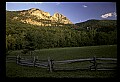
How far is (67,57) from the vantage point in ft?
21.4

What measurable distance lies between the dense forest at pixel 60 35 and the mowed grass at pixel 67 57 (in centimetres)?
17

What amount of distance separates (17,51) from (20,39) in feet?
1.17

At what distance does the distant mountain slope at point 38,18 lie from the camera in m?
6.52

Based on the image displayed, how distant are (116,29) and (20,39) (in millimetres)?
2712

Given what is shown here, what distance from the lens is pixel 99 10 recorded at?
648 cm

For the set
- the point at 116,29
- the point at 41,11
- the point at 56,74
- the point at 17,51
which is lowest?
the point at 56,74

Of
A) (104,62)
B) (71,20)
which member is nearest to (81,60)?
(104,62)

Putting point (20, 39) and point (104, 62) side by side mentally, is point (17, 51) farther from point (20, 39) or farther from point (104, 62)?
point (104, 62)

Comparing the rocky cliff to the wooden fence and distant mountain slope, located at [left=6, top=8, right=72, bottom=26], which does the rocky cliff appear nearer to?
distant mountain slope, located at [left=6, top=8, right=72, bottom=26]

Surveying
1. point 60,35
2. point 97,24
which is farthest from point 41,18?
point 97,24

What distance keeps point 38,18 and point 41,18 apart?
0.09 m

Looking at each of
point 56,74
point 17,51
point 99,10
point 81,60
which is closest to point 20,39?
point 17,51

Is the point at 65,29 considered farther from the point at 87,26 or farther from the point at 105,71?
the point at 105,71

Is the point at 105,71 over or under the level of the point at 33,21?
under
